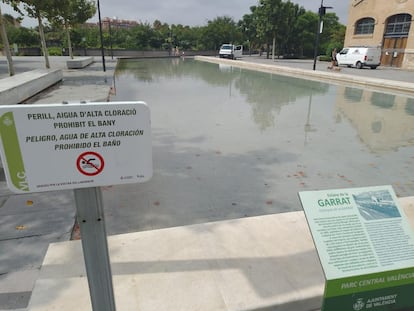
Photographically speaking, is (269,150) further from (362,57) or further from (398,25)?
(398,25)

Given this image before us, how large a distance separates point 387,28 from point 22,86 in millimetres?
32321

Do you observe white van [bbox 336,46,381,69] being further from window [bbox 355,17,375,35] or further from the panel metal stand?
the panel metal stand

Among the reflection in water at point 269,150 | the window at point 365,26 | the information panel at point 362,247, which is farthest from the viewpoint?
the window at point 365,26

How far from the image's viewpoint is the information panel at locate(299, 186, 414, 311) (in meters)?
1.87

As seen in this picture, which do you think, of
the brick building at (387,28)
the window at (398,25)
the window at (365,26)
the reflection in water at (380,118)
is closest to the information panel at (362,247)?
the reflection in water at (380,118)

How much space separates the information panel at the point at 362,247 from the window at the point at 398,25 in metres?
33.0

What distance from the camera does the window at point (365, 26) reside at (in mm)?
31688

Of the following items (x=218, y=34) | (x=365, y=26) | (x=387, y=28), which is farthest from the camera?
(x=218, y=34)

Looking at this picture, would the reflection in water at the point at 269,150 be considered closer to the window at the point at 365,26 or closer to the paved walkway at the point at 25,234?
the paved walkway at the point at 25,234

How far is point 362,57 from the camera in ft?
85.1

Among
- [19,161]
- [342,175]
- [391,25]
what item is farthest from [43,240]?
[391,25]

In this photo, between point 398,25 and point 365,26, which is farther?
point 365,26

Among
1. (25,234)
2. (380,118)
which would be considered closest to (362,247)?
(25,234)

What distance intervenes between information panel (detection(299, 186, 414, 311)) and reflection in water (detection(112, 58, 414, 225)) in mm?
1797
